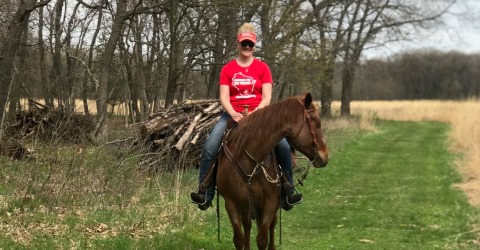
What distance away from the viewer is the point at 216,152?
18.5 feet

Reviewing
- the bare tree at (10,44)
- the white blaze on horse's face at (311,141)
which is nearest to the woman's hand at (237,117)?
the white blaze on horse's face at (311,141)

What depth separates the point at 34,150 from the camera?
8.49 metres

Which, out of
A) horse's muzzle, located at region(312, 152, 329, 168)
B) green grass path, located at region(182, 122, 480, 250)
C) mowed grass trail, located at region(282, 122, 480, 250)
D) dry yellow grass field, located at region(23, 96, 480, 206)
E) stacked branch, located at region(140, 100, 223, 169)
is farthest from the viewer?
dry yellow grass field, located at region(23, 96, 480, 206)

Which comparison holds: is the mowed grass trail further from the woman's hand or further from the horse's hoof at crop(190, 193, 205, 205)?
the woman's hand

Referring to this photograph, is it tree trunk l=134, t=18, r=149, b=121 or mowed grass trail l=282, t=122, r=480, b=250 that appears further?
tree trunk l=134, t=18, r=149, b=121

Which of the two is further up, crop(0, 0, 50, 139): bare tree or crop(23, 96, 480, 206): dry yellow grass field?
crop(0, 0, 50, 139): bare tree

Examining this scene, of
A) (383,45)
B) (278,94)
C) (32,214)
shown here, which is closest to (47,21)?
(278,94)

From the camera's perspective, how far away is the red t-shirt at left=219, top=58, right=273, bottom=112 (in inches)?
223

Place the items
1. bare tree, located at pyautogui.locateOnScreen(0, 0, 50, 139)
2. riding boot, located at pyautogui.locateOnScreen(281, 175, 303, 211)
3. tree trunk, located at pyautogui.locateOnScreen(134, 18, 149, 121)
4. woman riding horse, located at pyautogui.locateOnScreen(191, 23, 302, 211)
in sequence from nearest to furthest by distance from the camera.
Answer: riding boot, located at pyautogui.locateOnScreen(281, 175, 303, 211)
woman riding horse, located at pyautogui.locateOnScreen(191, 23, 302, 211)
bare tree, located at pyautogui.locateOnScreen(0, 0, 50, 139)
tree trunk, located at pyautogui.locateOnScreen(134, 18, 149, 121)

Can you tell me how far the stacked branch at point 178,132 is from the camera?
11680mm

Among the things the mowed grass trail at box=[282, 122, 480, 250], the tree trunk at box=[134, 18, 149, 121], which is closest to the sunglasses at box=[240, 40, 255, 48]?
the mowed grass trail at box=[282, 122, 480, 250]

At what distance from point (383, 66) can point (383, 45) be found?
509 centimetres

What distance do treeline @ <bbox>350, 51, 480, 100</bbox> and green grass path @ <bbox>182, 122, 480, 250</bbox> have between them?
42868 mm

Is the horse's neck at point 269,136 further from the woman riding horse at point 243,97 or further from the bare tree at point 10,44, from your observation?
the bare tree at point 10,44
